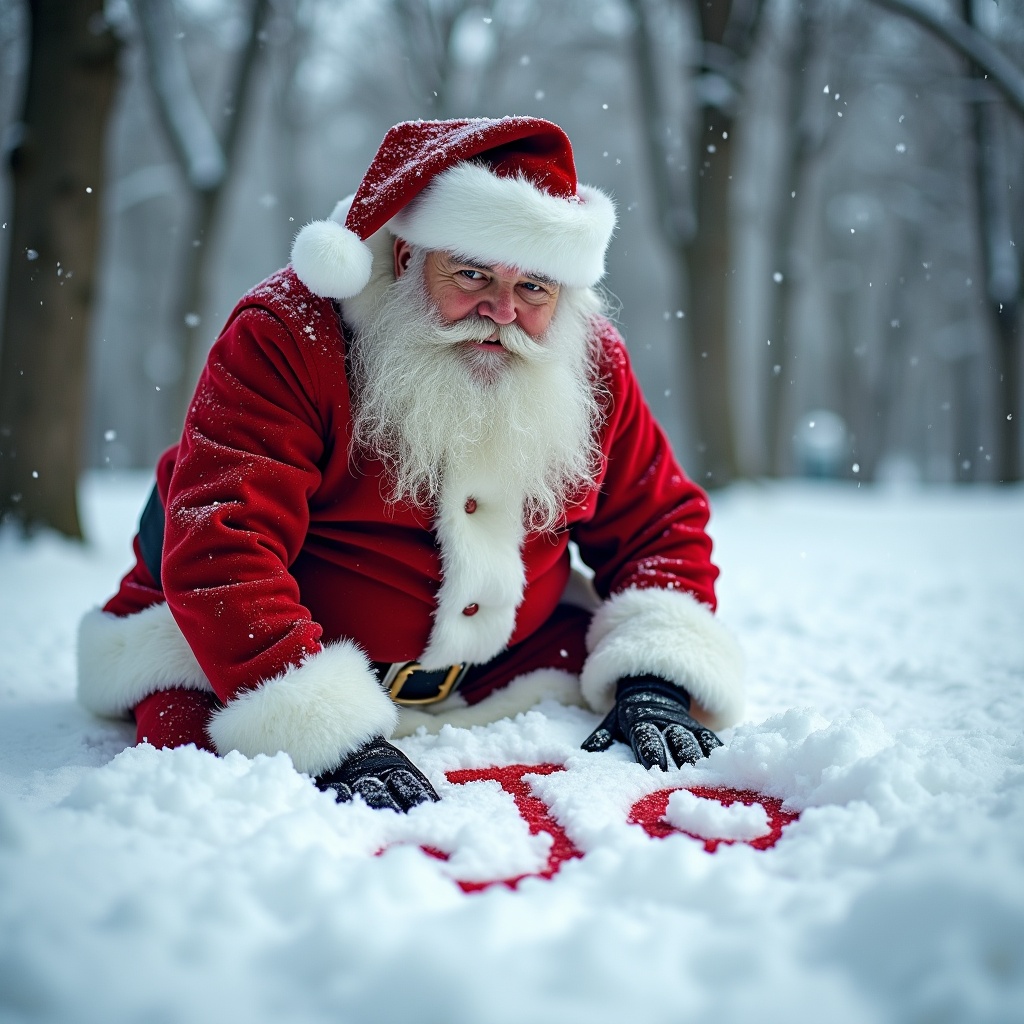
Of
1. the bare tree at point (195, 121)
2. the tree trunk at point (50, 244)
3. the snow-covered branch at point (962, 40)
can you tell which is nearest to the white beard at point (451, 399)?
the tree trunk at point (50, 244)

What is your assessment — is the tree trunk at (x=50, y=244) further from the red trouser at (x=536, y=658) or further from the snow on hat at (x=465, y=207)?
the snow on hat at (x=465, y=207)

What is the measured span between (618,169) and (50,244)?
32.9ft

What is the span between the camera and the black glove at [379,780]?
2.01 metres

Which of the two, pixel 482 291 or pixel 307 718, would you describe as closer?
pixel 307 718

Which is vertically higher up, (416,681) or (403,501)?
(403,501)

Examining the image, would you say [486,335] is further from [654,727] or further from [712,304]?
[712,304]

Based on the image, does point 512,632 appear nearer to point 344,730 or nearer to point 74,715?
point 344,730

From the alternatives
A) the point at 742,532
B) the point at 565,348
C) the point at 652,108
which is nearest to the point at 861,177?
the point at 652,108

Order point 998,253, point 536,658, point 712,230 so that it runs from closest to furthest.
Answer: point 536,658
point 712,230
point 998,253

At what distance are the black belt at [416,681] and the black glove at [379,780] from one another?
0.40 m

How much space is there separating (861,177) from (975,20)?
8.59m

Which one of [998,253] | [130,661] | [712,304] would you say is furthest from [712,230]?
[130,661]

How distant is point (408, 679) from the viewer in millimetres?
2645

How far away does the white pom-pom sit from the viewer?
2.35 meters
